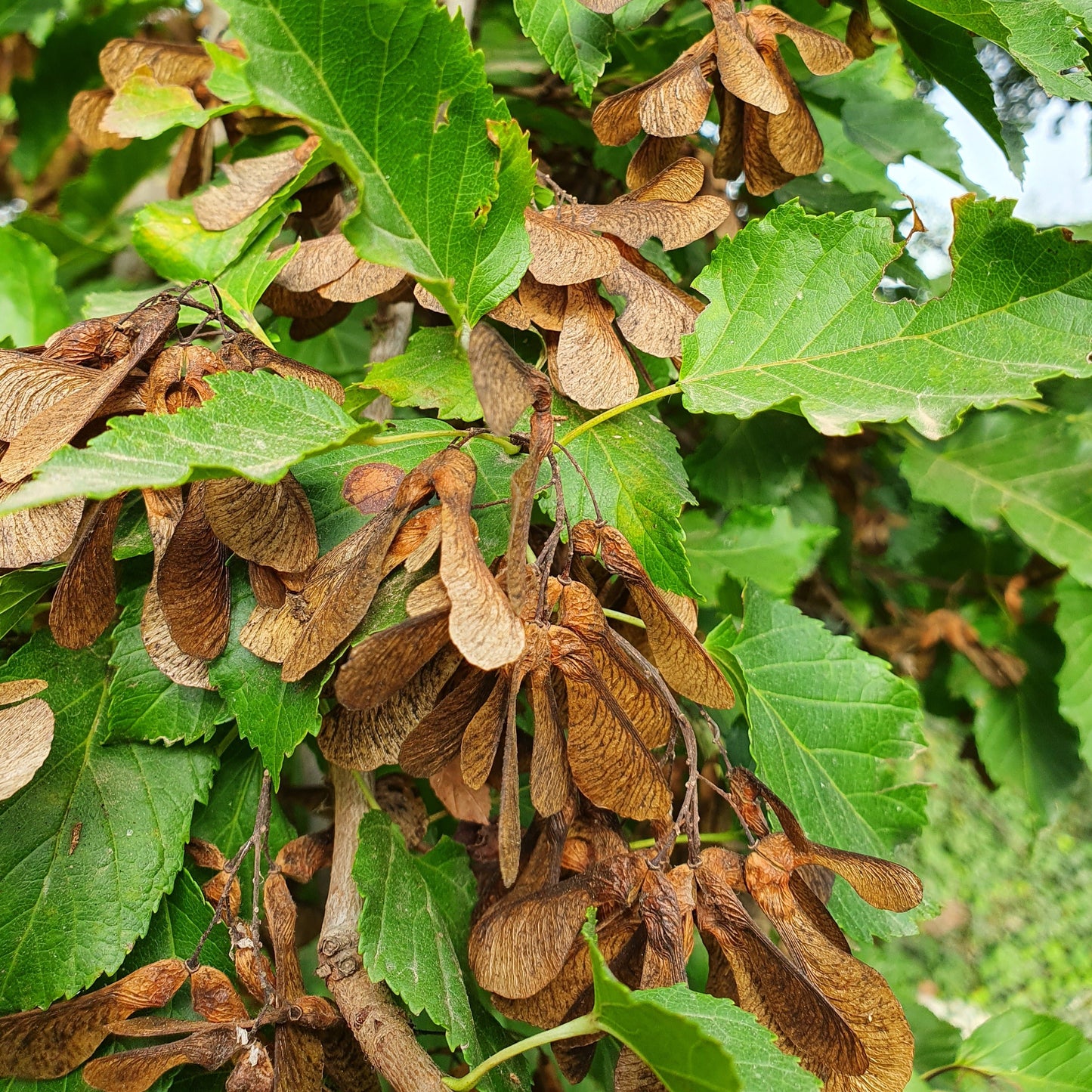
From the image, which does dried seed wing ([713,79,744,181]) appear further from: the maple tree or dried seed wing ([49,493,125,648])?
dried seed wing ([49,493,125,648])

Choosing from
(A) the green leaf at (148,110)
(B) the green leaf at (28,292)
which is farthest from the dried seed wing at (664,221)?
(B) the green leaf at (28,292)

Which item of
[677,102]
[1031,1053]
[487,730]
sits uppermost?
[677,102]

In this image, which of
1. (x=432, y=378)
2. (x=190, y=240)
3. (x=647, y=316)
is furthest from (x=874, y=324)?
(x=190, y=240)

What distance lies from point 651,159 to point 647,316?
0.14m

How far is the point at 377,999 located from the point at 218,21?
107 centimetres

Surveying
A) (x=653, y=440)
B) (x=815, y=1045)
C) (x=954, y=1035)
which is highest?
(x=653, y=440)

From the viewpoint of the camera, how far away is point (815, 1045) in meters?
0.45

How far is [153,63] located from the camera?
0.77m

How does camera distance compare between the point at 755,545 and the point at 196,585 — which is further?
the point at 755,545

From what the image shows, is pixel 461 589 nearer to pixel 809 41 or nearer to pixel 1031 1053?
pixel 809 41

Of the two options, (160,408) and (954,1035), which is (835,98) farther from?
(954,1035)

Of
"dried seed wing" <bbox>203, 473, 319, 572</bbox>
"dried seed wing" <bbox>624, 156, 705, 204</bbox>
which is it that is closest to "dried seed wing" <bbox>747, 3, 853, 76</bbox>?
"dried seed wing" <bbox>624, 156, 705, 204</bbox>

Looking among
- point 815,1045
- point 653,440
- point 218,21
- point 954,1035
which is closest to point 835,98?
point 653,440

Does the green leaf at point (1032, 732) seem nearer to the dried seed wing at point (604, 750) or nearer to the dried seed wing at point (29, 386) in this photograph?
the dried seed wing at point (604, 750)
